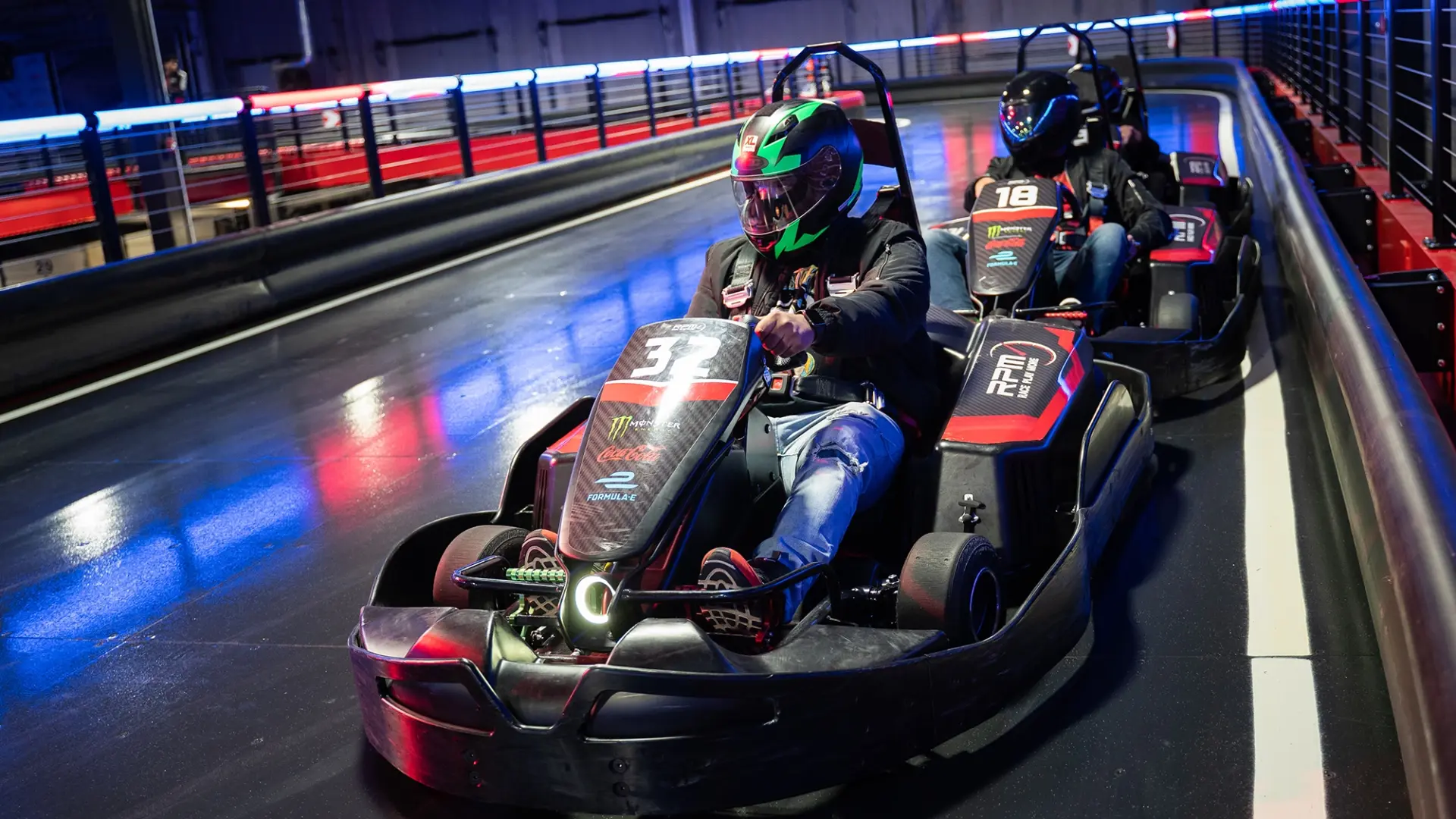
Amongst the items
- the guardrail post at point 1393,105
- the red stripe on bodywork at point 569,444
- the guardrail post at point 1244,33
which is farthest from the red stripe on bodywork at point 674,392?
the guardrail post at point 1244,33

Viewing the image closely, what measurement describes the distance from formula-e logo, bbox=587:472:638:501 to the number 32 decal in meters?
0.26

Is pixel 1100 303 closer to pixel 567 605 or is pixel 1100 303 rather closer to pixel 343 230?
pixel 567 605

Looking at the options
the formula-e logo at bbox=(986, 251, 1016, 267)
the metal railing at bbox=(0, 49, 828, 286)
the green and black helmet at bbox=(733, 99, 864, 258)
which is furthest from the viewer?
the metal railing at bbox=(0, 49, 828, 286)

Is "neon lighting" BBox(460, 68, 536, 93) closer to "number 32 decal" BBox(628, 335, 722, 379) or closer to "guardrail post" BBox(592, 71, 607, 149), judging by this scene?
"guardrail post" BBox(592, 71, 607, 149)

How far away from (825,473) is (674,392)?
0.35 metres

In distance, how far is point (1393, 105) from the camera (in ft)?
16.5

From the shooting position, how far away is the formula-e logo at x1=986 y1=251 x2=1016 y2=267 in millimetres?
4707

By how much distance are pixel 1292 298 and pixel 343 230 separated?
5409 mm

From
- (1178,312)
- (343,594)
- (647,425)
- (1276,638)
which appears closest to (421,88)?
(1178,312)

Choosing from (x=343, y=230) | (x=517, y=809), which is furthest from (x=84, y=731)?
(x=343, y=230)

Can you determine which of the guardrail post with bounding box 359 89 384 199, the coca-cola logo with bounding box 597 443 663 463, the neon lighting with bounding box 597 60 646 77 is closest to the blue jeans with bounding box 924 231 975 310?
the coca-cola logo with bounding box 597 443 663 463

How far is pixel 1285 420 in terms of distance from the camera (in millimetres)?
4430

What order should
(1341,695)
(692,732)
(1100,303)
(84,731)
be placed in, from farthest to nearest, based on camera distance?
Answer: (1100,303), (84,731), (1341,695), (692,732)

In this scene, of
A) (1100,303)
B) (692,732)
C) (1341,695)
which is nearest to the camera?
(692,732)
